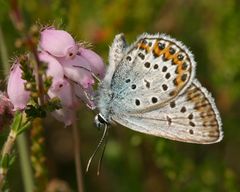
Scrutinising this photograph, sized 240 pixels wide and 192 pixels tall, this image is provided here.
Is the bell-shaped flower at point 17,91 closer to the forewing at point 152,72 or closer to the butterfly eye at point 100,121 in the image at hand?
the butterfly eye at point 100,121

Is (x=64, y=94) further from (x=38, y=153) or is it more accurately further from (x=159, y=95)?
(x=38, y=153)

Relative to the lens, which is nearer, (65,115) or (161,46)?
(65,115)

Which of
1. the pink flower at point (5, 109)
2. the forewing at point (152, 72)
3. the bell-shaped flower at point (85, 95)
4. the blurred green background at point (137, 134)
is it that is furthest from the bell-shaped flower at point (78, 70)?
the blurred green background at point (137, 134)

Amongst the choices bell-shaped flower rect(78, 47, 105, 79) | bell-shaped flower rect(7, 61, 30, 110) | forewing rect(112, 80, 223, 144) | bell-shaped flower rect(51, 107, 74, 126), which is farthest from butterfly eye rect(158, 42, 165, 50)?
bell-shaped flower rect(7, 61, 30, 110)

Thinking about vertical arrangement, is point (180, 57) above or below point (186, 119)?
above

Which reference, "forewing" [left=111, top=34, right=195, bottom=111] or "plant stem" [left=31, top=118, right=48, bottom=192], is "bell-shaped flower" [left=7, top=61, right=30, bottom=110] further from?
"plant stem" [left=31, top=118, right=48, bottom=192]

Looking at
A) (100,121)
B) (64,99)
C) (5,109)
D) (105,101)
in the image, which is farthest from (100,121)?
(5,109)

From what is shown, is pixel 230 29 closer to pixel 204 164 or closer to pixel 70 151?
pixel 204 164
